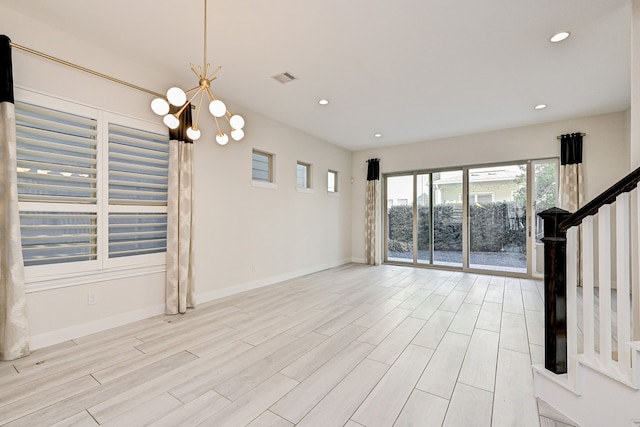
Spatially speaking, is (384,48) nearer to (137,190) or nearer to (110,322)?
(137,190)

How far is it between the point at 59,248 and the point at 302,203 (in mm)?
3771

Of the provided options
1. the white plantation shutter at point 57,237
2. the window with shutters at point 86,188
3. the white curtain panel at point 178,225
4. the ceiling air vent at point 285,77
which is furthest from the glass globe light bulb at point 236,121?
the white plantation shutter at point 57,237

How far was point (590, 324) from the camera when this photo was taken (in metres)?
1.67

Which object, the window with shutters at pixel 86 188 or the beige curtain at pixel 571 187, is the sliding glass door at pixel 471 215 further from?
the window with shutters at pixel 86 188

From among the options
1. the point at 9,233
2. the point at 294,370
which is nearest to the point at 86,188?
the point at 9,233

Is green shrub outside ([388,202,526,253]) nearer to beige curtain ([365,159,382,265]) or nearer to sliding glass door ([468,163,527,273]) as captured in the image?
sliding glass door ([468,163,527,273])

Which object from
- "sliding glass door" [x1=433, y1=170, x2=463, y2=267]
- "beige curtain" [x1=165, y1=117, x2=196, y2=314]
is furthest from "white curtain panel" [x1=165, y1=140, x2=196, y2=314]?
"sliding glass door" [x1=433, y1=170, x2=463, y2=267]

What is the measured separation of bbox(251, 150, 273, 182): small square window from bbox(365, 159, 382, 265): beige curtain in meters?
2.83

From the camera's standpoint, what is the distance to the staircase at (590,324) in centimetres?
146

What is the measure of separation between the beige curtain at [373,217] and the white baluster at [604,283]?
5.19 metres

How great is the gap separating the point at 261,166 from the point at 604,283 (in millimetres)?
4527

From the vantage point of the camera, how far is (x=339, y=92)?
153 inches

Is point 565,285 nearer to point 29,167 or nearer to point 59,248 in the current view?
point 59,248

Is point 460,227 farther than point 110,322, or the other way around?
point 460,227
